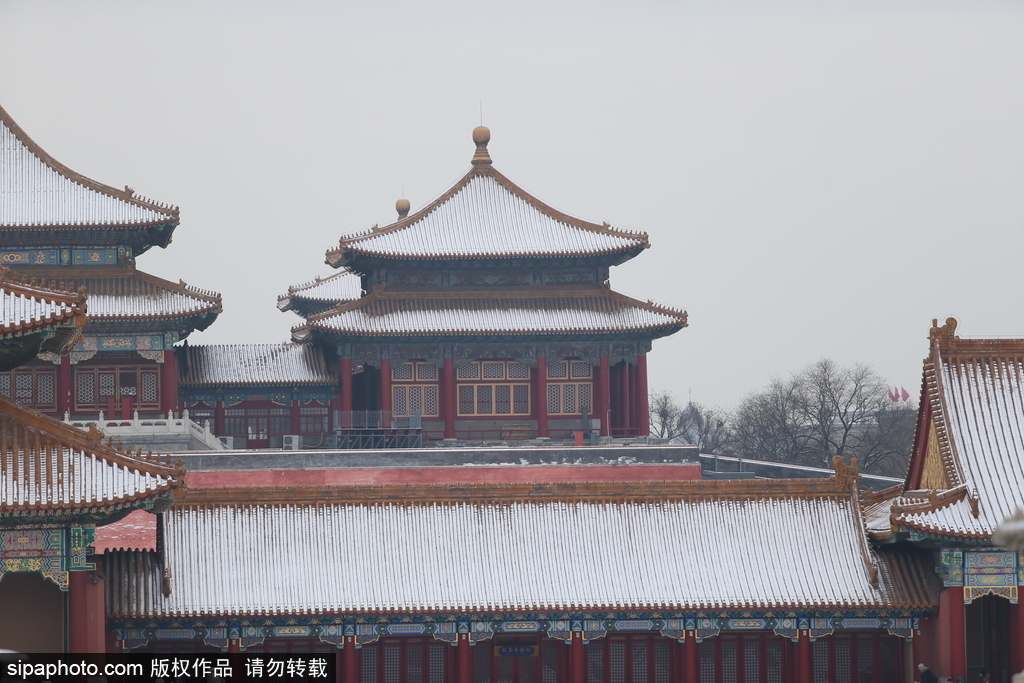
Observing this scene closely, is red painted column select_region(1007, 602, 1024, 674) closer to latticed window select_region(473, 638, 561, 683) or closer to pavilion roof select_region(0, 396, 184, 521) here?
latticed window select_region(473, 638, 561, 683)

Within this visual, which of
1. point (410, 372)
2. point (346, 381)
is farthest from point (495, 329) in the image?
point (346, 381)

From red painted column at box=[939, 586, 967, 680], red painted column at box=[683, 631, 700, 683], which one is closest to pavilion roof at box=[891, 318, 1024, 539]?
red painted column at box=[939, 586, 967, 680]

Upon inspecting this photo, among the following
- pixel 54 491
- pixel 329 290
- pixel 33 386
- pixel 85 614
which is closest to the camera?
pixel 54 491

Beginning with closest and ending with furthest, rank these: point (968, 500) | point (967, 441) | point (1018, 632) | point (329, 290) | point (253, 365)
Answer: point (1018, 632) < point (968, 500) < point (967, 441) < point (253, 365) < point (329, 290)

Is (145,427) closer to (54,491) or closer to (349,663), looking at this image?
(349,663)

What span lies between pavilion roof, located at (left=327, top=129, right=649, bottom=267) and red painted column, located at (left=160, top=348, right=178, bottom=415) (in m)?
5.76

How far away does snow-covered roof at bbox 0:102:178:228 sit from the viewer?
158ft

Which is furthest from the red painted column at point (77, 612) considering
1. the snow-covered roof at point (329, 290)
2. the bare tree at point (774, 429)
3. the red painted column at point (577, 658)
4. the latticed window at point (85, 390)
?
the bare tree at point (774, 429)

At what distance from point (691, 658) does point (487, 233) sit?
24327 millimetres

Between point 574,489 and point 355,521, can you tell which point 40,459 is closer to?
point 355,521

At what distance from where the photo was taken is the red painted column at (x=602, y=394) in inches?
1988

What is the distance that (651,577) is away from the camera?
29.7 meters

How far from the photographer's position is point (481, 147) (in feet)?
180

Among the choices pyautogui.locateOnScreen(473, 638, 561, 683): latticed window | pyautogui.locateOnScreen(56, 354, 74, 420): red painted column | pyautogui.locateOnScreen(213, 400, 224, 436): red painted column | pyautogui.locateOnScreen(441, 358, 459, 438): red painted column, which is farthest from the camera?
pyautogui.locateOnScreen(213, 400, 224, 436): red painted column
